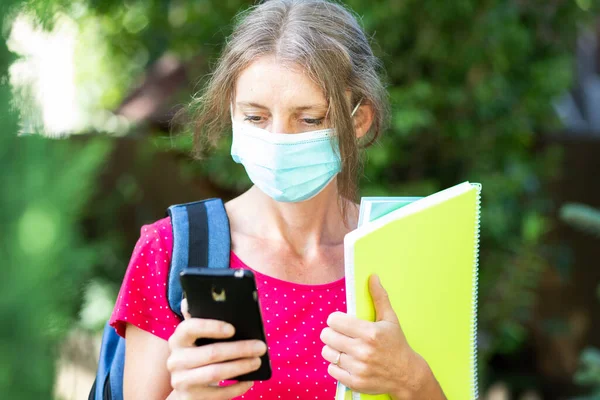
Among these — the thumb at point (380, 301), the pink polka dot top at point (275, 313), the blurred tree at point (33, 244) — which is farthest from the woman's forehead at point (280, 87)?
the blurred tree at point (33, 244)

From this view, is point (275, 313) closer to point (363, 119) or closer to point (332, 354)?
point (332, 354)

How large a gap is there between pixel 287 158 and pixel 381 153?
2.23 m

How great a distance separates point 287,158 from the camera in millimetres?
1918

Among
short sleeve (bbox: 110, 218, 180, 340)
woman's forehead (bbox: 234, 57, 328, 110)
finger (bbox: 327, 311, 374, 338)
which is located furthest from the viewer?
woman's forehead (bbox: 234, 57, 328, 110)

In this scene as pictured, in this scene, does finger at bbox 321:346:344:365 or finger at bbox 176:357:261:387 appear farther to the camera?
finger at bbox 321:346:344:365

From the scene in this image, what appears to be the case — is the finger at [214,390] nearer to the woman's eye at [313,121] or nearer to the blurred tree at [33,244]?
the woman's eye at [313,121]

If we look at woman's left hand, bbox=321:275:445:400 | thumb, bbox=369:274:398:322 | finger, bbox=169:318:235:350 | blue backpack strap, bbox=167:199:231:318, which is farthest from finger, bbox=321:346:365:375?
blue backpack strap, bbox=167:199:231:318

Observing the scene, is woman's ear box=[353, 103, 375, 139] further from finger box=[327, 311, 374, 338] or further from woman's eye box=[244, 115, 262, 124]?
finger box=[327, 311, 374, 338]

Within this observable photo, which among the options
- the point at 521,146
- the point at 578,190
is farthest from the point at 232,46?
the point at 578,190

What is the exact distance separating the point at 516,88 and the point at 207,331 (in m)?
3.86

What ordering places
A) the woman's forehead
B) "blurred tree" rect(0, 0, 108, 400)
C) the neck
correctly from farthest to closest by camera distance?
1. the neck
2. the woman's forehead
3. "blurred tree" rect(0, 0, 108, 400)

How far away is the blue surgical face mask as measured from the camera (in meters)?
1.90

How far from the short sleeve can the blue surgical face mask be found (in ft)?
0.98

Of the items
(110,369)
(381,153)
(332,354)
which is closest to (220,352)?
(332,354)
